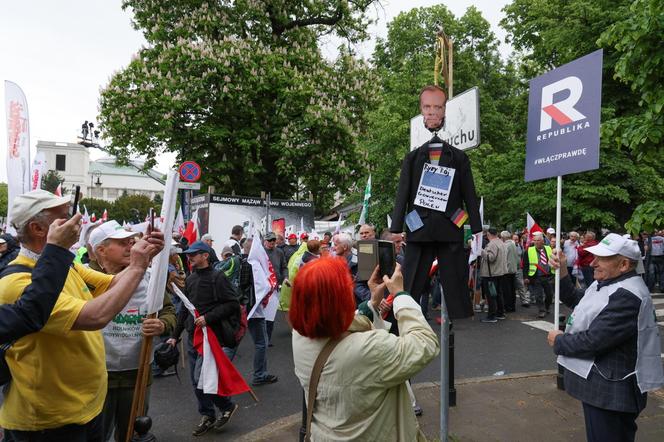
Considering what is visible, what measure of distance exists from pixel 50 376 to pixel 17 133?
1.99 meters

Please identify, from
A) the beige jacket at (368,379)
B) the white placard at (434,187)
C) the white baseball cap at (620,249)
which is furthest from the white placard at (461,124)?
the beige jacket at (368,379)

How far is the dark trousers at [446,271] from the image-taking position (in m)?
3.40

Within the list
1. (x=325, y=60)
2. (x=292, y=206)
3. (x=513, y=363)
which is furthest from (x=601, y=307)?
(x=325, y=60)

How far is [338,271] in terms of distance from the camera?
7.32 feet

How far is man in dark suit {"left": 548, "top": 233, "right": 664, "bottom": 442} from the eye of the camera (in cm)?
295

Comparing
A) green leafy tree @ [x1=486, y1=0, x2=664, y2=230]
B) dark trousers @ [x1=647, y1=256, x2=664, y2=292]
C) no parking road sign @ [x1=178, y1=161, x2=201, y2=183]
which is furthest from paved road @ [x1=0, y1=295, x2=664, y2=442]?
green leafy tree @ [x1=486, y1=0, x2=664, y2=230]

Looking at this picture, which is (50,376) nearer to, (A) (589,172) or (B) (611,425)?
(B) (611,425)

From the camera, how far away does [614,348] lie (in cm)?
303

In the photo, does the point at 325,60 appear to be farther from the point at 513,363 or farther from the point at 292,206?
the point at 513,363

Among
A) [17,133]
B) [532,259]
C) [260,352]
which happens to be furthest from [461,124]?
[532,259]

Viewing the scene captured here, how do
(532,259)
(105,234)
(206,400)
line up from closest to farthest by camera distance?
(105,234)
(206,400)
(532,259)

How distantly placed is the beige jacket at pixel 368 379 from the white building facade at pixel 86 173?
9240cm

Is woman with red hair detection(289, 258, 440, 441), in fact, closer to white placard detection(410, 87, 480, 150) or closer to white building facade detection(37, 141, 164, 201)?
white placard detection(410, 87, 480, 150)

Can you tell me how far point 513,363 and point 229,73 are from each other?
47.7 feet
